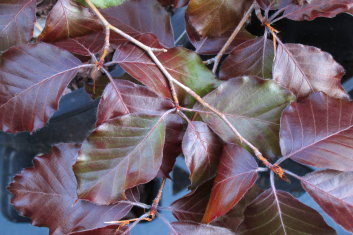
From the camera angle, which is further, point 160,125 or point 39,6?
point 39,6

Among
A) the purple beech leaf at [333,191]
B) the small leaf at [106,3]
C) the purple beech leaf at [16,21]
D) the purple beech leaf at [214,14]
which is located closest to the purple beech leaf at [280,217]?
the purple beech leaf at [333,191]

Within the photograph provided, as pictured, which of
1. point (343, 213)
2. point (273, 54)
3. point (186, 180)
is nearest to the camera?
point (343, 213)

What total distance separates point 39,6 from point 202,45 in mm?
516

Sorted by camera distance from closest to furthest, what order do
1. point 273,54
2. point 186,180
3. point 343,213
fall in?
point 343,213 → point 273,54 → point 186,180

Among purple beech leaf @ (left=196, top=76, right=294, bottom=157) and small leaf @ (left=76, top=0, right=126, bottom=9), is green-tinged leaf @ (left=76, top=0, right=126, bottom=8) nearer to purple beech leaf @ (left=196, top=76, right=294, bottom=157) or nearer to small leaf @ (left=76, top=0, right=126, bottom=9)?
small leaf @ (left=76, top=0, right=126, bottom=9)

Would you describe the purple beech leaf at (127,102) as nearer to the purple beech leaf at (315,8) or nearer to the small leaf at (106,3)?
the small leaf at (106,3)

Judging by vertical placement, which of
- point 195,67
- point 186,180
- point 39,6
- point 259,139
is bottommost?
point 186,180

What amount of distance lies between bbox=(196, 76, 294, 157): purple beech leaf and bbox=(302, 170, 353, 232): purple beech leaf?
0.24 feet

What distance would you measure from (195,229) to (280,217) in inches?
5.5

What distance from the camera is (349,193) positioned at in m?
0.63

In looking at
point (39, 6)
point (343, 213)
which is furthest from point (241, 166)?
point (39, 6)

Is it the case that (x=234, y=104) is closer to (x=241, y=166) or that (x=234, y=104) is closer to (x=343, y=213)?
(x=241, y=166)

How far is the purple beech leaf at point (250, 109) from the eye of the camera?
66 centimetres

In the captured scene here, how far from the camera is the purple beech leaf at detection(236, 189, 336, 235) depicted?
65 cm
